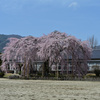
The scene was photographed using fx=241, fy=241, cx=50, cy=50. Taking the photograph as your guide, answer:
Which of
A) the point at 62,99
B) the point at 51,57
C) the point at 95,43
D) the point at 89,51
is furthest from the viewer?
the point at 95,43

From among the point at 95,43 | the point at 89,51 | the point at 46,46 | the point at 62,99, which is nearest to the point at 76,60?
the point at 89,51

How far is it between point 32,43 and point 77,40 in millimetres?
5456

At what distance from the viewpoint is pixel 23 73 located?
30547 millimetres

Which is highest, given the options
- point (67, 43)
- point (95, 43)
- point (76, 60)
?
point (95, 43)

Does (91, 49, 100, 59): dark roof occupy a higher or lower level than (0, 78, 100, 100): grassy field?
higher

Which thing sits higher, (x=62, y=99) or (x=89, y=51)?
(x=89, y=51)

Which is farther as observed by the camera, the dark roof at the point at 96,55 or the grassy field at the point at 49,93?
the dark roof at the point at 96,55

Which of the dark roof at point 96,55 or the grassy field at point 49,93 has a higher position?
the dark roof at point 96,55

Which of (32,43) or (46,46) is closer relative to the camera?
(46,46)

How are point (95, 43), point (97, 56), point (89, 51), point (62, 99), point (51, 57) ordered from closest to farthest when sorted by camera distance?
point (62, 99) → point (51, 57) → point (89, 51) → point (97, 56) → point (95, 43)

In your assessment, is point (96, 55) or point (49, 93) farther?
point (96, 55)

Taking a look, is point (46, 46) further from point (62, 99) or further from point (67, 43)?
point (62, 99)

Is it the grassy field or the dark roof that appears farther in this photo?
the dark roof

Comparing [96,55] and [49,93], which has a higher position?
[96,55]
